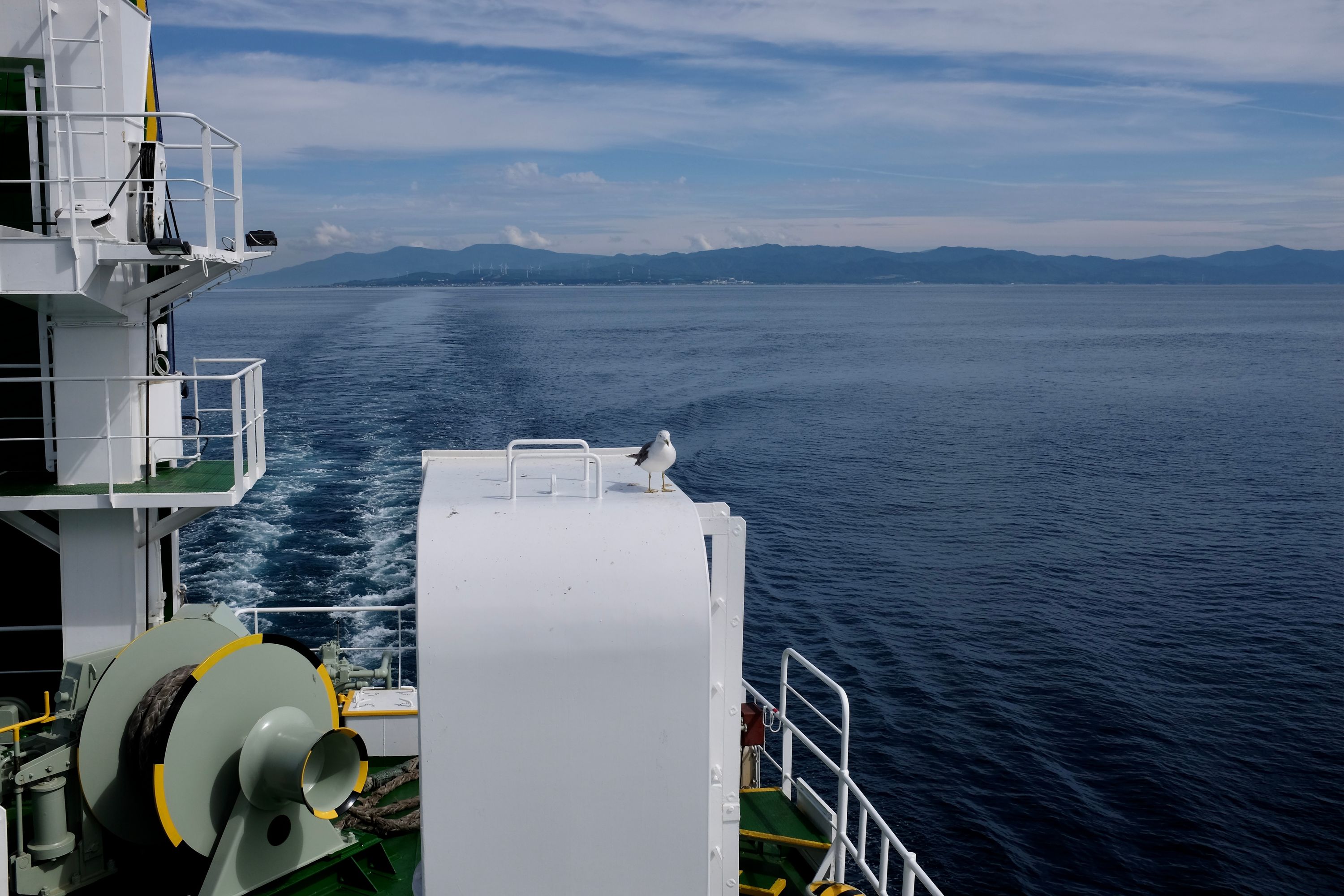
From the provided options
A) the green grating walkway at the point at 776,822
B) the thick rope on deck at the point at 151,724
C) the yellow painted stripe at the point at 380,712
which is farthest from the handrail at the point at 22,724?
the green grating walkway at the point at 776,822

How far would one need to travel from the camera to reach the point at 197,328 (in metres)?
110

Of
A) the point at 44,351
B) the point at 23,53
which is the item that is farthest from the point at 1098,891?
the point at 23,53

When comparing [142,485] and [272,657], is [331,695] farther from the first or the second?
[142,485]

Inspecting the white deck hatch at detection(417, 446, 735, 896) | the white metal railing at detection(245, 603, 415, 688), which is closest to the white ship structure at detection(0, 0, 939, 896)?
the white deck hatch at detection(417, 446, 735, 896)

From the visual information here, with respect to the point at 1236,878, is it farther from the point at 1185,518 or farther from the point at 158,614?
the point at 1185,518

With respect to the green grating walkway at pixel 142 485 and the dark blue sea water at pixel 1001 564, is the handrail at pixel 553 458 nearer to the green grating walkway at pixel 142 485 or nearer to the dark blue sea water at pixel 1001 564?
the green grating walkway at pixel 142 485

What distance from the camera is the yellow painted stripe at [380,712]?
10234 mm

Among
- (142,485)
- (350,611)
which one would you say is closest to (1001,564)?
(350,611)

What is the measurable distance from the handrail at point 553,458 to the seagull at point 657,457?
0.96 feet

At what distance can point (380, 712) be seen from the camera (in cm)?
1028

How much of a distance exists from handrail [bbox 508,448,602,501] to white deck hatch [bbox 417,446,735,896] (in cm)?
48

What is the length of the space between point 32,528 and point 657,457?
623 cm

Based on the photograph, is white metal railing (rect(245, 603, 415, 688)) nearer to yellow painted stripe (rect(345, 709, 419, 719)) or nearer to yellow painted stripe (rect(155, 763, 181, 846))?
yellow painted stripe (rect(345, 709, 419, 719))

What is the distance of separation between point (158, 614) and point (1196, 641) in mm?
23135
